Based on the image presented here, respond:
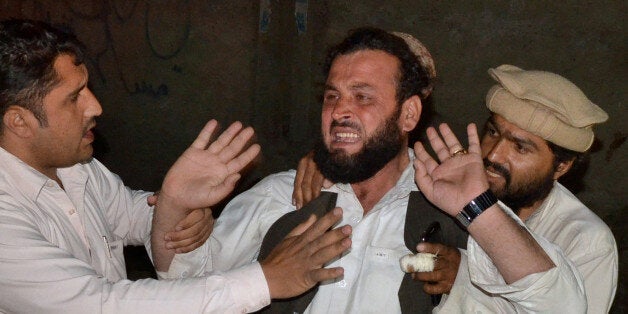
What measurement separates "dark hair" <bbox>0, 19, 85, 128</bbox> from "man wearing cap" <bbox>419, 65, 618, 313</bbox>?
2190mm

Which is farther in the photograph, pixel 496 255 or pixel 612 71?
pixel 612 71

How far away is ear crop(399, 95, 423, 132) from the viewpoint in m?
3.11

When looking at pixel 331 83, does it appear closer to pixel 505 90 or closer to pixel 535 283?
pixel 505 90

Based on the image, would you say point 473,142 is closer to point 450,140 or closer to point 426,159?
point 450,140

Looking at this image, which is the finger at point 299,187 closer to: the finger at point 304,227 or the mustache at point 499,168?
the finger at point 304,227

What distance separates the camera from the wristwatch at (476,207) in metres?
2.39

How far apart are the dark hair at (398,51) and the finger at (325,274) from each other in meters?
1.03

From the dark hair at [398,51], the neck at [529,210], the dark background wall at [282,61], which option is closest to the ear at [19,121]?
the dark hair at [398,51]

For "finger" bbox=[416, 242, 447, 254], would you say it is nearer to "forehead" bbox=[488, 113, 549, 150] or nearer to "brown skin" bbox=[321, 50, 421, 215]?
"brown skin" bbox=[321, 50, 421, 215]

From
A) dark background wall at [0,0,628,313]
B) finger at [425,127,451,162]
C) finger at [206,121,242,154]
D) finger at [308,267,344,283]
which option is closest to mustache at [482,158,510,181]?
finger at [425,127,451,162]

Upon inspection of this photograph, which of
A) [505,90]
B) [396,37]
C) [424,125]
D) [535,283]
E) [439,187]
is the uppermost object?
[396,37]

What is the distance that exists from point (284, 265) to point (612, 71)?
400 centimetres

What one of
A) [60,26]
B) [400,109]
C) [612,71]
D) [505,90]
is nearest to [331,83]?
[400,109]

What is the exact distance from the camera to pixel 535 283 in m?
2.27
